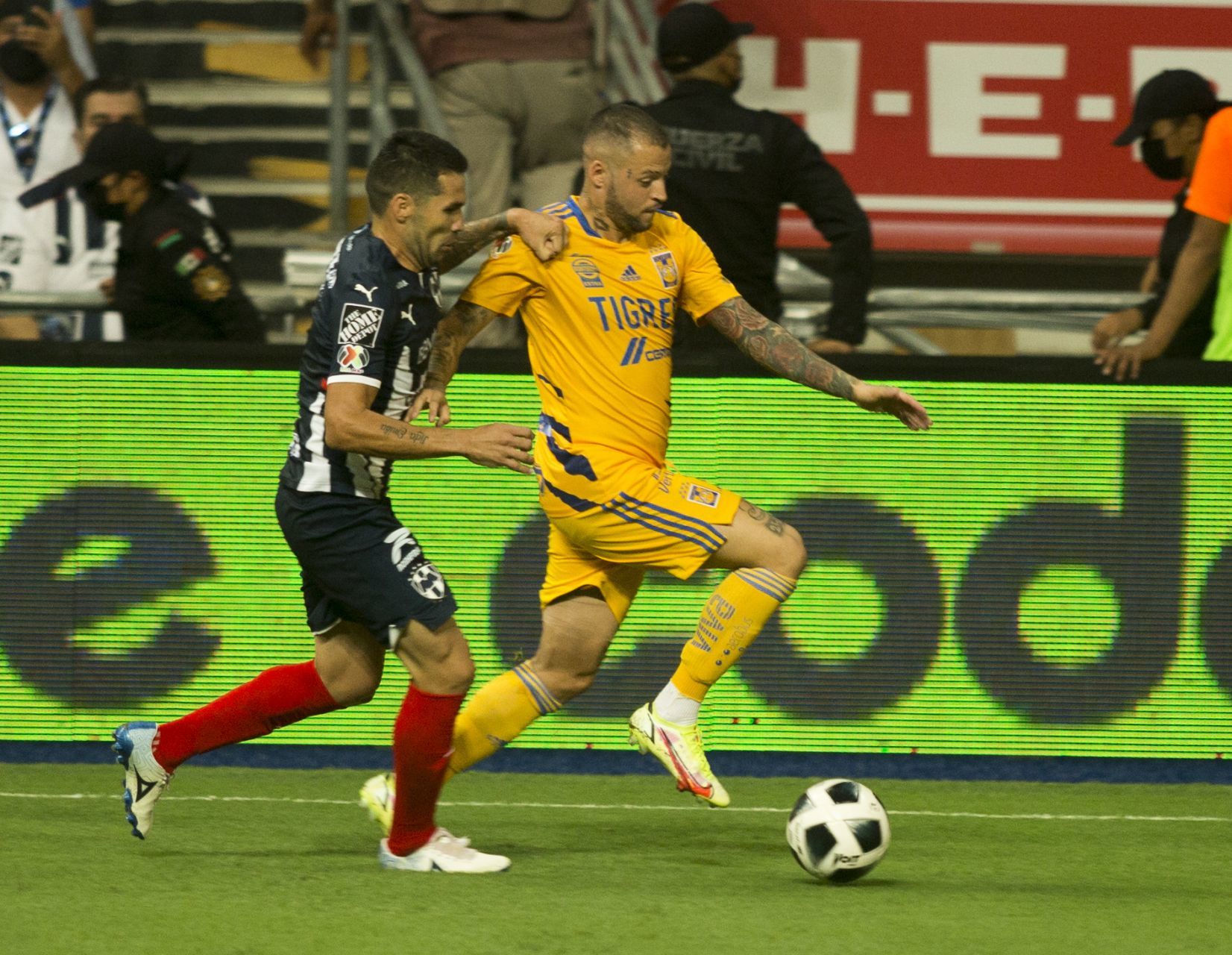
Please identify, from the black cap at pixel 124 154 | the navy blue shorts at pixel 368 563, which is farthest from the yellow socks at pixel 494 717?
the black cap at pixel 124 154

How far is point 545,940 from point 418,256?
1.72 metres

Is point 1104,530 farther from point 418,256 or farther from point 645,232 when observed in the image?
point 418,256

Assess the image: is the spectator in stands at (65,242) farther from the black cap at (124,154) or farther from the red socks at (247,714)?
the red socks at (247,714)

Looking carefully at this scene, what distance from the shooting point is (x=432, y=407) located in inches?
190

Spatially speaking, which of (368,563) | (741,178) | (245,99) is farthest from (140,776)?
(245,99)

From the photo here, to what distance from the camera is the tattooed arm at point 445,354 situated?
4832 millimetres

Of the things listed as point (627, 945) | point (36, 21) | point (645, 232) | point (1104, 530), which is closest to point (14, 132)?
point (36, 21)

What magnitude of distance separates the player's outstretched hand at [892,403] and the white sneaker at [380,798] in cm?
165

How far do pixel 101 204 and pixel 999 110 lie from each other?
17.0 ft

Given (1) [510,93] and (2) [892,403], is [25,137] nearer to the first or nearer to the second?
(1) [510,93]

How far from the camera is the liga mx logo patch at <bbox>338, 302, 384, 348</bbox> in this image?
15.1 feet

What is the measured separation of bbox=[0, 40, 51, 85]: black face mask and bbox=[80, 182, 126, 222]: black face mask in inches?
61.6

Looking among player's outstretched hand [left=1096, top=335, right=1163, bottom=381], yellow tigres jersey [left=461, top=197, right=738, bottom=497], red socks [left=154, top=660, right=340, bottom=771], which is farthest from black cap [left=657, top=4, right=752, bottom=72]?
red socks [left=154, top=660, right=340, bottom=771]

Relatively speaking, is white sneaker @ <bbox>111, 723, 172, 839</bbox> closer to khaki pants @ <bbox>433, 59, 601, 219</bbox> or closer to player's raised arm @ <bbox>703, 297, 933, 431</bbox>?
player's raised arm @ <bbox>703, 297, 933, 431</bbox>
